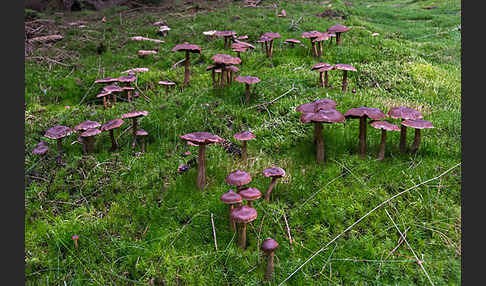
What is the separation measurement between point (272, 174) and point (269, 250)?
94 centimetres

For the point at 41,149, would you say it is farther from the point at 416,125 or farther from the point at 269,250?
the point at 416,125

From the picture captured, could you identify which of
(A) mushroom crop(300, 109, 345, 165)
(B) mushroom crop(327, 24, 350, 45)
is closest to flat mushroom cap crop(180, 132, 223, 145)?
(A) mushroom crop(300, 109, 345, 165)

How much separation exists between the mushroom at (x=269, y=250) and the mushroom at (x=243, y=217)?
0.28m

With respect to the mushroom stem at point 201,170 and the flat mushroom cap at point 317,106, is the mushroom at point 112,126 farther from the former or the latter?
the flat mushroom cap at point 317,106

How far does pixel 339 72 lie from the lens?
7277 millimetres

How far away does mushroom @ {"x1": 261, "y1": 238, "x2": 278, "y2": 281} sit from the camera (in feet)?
9.59

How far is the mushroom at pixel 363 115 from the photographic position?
153 inches

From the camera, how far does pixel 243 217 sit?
3.05 metres

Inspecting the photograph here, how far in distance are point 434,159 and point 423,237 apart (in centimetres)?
134

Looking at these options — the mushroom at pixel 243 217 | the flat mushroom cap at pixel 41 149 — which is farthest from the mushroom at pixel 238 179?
the flat mushroom cap at pixel 41 149

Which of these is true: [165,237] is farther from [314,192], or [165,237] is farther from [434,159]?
[434,159]

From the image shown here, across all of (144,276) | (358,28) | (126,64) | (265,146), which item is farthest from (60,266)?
(358,28)

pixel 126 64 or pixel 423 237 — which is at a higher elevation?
pixel 126 64

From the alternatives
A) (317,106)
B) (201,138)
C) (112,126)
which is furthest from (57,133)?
(317,106)
